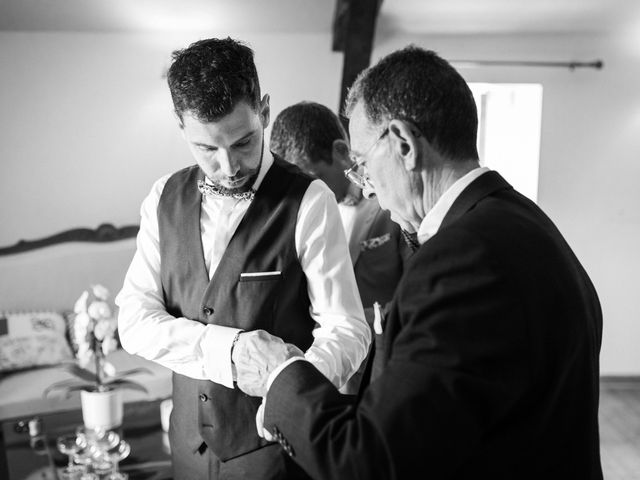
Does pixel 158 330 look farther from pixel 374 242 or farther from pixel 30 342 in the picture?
pixel 30 342

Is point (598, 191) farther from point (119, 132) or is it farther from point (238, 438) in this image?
point (238, 438)

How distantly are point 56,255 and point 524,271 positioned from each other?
4281 mm

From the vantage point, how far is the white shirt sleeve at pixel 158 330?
51.4 inches

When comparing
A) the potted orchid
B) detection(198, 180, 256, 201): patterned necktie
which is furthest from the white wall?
detection(198, 180, 256, 201): patterned necktie

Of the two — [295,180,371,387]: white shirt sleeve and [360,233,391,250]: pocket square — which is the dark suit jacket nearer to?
[295,180,371,387]: white shirt sleeve

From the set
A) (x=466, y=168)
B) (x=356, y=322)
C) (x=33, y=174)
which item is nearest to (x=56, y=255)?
(x=33, y=174)

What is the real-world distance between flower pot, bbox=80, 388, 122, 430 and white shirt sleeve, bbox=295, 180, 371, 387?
4.55 feet

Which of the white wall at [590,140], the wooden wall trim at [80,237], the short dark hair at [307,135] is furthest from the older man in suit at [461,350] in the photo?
the white wall at [590,140]

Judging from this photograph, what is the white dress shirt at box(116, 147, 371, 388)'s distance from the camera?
1.33 metres

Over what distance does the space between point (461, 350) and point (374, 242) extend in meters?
1.43

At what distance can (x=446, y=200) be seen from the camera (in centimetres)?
96

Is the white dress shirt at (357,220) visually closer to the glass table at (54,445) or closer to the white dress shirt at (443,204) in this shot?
the glass table at (54,445)

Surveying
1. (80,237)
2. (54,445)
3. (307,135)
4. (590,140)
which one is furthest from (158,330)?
(590,140)

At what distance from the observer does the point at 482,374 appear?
797mm
